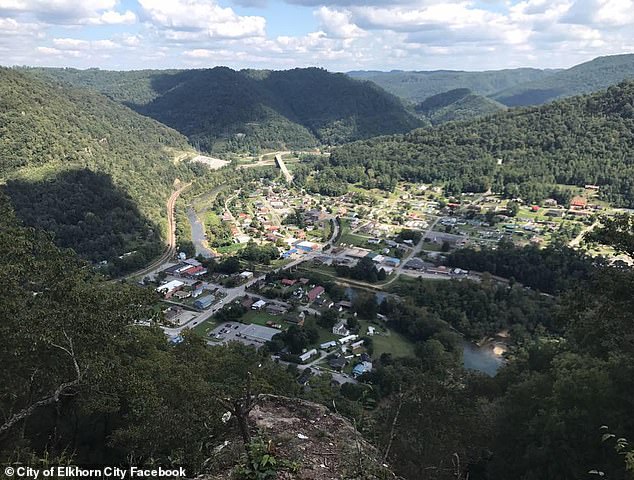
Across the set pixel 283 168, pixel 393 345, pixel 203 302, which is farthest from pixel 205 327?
pixel 283 168

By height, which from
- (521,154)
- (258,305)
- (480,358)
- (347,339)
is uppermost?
(521,154)

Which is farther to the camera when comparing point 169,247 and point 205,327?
point 169,247

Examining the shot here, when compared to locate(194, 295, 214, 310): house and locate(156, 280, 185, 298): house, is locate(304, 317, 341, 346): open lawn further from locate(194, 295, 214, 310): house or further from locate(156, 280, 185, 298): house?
locate(156, 280, 185, 298): house

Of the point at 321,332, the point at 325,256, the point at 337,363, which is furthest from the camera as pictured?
the point at 325,256

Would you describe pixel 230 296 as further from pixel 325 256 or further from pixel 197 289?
pixel 325 256

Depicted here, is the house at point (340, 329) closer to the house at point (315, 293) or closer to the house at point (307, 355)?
the house at point (307, 355)

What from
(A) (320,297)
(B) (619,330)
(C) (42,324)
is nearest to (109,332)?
(C) (42,324)

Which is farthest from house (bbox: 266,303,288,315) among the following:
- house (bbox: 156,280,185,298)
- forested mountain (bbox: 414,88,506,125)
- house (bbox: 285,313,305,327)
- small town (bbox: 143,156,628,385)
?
forested mountain (bbox: 414,88,506,125)
